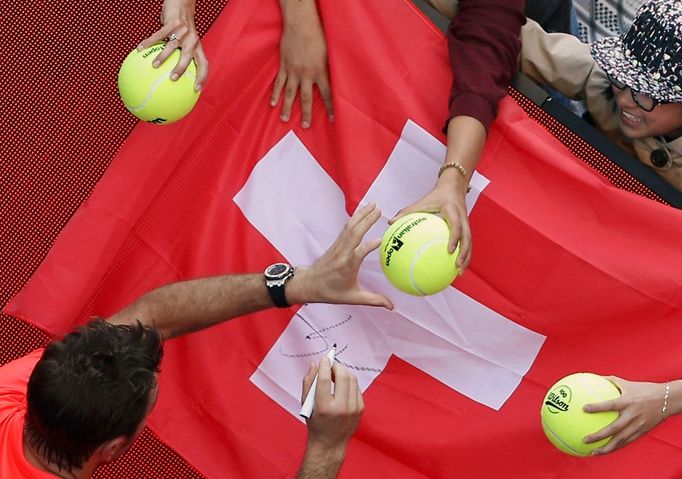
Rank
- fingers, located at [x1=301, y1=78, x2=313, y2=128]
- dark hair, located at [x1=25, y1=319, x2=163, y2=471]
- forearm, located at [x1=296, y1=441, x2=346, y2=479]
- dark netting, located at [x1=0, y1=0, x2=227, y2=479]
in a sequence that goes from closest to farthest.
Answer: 1. dark hair, located at [x1=25, y1=319, x2=163, y2=471]
2. forearm, located at [x1=296, y1=441, x2=346, y2=479]
3. fingers, located at [x1=301, y1=78, x2=313, y2=128]
4. dark netting, located at [x1=0, y1=0, x2=227, y2=479]

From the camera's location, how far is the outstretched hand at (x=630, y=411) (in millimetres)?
1650

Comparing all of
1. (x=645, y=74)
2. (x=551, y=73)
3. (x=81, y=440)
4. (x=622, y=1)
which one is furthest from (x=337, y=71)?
(x=622, y=1)

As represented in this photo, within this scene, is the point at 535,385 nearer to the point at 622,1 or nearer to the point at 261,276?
the point at 261,276

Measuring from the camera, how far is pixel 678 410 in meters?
1.80

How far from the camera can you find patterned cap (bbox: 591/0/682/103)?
5.80 feet

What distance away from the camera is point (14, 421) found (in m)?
1.61

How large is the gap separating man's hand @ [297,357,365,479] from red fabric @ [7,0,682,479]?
0.48 meters

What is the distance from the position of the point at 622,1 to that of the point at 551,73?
802 millimetres

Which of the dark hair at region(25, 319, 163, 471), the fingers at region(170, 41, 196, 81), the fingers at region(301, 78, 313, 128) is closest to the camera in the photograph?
the dark hair at region(25, 319, 163, 471)

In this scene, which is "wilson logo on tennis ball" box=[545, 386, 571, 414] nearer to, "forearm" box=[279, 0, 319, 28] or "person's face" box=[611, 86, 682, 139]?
"person's face" box=[611, 86, 682, 139]

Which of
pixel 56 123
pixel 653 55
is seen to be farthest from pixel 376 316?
pixel 56 123

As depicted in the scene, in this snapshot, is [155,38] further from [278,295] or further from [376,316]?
[376,316]

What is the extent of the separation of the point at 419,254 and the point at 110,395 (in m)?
0.55

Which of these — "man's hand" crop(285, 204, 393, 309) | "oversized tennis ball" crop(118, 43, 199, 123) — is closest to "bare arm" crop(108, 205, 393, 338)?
"man's hand" crop(285, 204, 393, 309)
